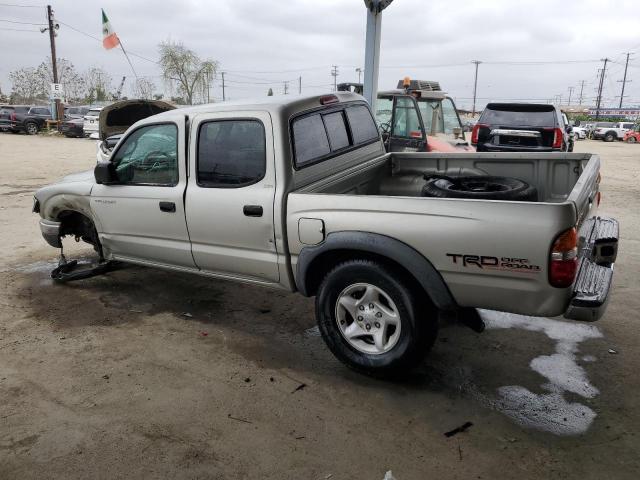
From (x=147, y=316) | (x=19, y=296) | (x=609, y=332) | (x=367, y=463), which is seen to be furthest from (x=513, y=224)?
(x=19, y=296)

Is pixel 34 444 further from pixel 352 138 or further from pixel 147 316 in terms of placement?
pixel 352 138

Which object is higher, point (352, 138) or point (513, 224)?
point (352, 138)

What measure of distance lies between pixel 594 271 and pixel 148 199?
3.38 metres

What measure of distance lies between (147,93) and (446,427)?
61.3m

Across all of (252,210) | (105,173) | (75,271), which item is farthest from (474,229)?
(75,271)

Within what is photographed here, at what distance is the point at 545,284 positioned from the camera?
274cm

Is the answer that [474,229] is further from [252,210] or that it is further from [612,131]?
[612,131]

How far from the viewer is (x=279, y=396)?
3.27 m

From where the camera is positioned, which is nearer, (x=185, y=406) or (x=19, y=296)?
(x=185, y=406)

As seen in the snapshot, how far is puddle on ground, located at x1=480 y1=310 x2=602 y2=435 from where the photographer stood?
2.97 metres

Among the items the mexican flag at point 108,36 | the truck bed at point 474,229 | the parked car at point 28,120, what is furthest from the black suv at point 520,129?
the parked car at point 28,120

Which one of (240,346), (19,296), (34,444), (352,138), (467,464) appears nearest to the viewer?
(467,464)

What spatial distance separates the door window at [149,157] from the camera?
164 inches

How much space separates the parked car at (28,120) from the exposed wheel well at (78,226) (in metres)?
27.1
